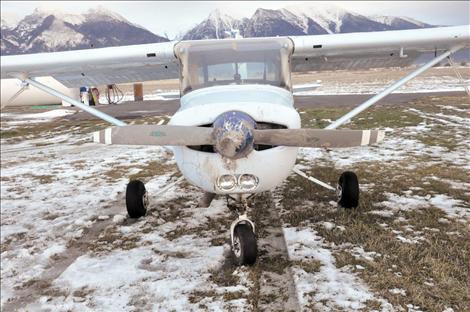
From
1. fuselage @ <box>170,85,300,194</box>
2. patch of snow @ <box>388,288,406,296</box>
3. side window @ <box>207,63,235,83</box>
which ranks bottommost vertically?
patch of snow @ <box>388,288,406,296</box>

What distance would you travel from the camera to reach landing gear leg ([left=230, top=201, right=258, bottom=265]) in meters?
3.46

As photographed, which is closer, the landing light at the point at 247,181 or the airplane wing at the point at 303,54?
the landing light at the point at 247,181

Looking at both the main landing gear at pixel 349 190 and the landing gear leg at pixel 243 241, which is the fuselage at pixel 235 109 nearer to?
the landing gear leg at pixel 243 241

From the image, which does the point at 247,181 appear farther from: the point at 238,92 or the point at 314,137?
the point at 238,92

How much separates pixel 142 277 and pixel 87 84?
4.63 meters

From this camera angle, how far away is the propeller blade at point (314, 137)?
302 cm

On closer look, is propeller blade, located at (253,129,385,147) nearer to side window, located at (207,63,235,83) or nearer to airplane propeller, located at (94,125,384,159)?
airplane propeller, located at (94,125,384,159)

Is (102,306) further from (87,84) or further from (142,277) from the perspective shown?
(87,84)

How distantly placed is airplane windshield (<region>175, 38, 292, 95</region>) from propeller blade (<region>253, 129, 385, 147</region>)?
123 centimetres

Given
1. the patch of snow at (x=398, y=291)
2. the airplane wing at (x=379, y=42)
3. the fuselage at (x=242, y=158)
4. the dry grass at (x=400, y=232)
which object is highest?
the airplane wing at (x=379, y=42)

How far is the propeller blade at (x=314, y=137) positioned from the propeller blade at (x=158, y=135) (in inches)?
16.8

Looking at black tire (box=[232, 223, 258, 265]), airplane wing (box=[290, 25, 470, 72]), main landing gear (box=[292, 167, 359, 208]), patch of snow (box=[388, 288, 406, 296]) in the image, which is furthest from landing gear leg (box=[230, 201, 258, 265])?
airplane wing (box=[290, 25, 470, 72])

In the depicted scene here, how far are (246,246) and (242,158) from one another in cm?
87

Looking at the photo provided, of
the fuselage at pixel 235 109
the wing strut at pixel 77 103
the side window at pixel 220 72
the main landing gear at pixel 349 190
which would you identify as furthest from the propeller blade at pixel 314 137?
the wing strut at pixel 77 103
